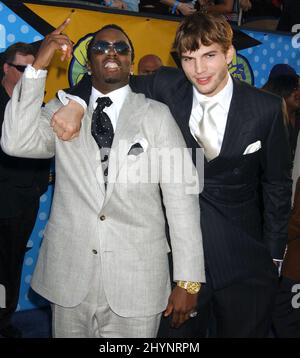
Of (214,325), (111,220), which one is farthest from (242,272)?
(111,220)

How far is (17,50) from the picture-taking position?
384 cm

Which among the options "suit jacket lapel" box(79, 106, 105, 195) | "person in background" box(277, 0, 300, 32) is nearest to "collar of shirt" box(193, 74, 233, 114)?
"suit jacket lapel" box(79, 106, 105, 195)

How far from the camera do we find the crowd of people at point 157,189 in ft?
7.47

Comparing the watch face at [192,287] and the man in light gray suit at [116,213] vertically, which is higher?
the man in light gray suit at [116,213]

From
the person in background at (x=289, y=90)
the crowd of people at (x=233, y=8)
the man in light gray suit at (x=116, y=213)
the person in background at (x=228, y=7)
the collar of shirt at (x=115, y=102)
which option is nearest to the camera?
the man in light gray suit at (x=116, y=213)

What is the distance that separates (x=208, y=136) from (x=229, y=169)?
21 cm

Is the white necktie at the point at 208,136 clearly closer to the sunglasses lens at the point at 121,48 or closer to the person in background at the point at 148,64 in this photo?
the sunglasses lens at the point at 121,48

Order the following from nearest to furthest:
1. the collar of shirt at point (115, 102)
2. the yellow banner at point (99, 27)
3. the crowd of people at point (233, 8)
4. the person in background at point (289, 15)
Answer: the collar of shirt at point (115, 102) < the yellow banner at point (99, 27) < the crowd of people at point (233, 8) < the person in background at point (289, 15)

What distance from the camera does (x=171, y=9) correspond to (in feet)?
20.0

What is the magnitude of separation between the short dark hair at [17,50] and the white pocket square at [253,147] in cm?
206

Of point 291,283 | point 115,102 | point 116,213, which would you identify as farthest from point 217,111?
point 291,283

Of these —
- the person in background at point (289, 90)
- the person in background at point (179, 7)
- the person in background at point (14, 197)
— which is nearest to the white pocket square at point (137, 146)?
the person in background at point (14, 197)

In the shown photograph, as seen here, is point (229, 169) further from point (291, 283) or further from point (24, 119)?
point (291, 283)

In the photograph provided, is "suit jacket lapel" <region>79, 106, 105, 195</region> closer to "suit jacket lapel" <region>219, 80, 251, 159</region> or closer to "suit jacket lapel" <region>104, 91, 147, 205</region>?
"suit jacket lapel" <region>104, 91, 147, 205</region>
